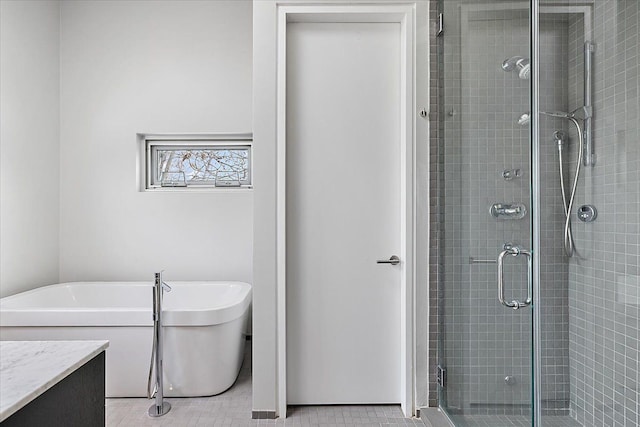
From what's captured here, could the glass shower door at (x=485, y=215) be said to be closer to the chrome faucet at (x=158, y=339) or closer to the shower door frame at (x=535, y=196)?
the shower door frame at (x=535, y=196)

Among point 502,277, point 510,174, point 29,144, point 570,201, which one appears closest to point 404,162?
point 510,174

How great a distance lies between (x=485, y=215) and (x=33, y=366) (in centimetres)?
167

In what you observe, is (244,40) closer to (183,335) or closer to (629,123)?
(183,335)

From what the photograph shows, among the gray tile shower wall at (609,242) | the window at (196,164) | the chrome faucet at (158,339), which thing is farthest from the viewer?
the window at (196,164)

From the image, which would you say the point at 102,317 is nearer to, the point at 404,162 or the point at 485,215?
the point at 404,162

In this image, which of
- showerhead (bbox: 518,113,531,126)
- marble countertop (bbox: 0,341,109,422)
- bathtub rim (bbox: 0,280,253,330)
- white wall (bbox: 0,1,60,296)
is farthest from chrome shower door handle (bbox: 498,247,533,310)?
white wall (bbox: 0,1,60,296)

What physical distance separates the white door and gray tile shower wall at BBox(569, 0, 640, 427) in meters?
1.08

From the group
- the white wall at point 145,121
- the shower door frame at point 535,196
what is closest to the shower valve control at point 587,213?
the shower door frame at point 535,196

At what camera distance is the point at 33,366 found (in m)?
1.03

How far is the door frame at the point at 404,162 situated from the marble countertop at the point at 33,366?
1243 millimetres

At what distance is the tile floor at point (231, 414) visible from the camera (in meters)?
2.29

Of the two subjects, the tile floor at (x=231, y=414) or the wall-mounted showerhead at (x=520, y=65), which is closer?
the wall-mounted showerhead at (x=520, y=65)

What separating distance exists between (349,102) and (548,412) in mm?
1761

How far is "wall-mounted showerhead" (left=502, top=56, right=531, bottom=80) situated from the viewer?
1571 millimetres
